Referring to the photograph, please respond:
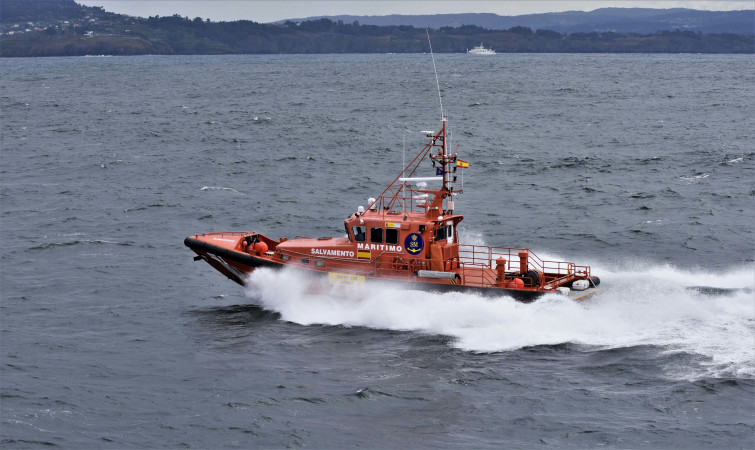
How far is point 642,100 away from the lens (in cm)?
9469

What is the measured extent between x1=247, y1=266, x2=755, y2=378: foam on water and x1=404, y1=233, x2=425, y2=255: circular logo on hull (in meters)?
1.20

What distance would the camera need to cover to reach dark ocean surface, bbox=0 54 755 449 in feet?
64.9

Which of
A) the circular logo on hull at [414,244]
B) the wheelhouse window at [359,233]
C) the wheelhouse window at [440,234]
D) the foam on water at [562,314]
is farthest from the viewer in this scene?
the wheelhouse window at [359,233]

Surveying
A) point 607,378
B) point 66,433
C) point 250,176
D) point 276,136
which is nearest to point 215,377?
point 66,433

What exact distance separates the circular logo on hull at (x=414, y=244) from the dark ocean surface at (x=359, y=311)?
129 cm

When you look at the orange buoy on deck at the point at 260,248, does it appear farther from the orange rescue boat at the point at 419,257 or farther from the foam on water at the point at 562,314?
the foam on water at the point at 562,314

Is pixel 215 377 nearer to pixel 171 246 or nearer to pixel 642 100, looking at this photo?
pixel 171 246

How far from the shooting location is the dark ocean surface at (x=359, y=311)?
64.9ft

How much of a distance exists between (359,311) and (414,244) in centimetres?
250

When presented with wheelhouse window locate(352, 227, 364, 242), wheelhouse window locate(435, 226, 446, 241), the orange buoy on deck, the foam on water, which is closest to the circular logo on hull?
wheelhouse window locate(435, 226, 446, 241)

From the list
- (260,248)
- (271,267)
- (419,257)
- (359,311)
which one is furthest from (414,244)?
(260,248)

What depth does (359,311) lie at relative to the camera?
26281 mm

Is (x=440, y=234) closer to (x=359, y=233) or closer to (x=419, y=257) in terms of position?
(x=419, y=257)

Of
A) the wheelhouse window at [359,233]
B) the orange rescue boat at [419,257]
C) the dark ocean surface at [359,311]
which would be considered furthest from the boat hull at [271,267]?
the wheelhouse window at [359,233]
